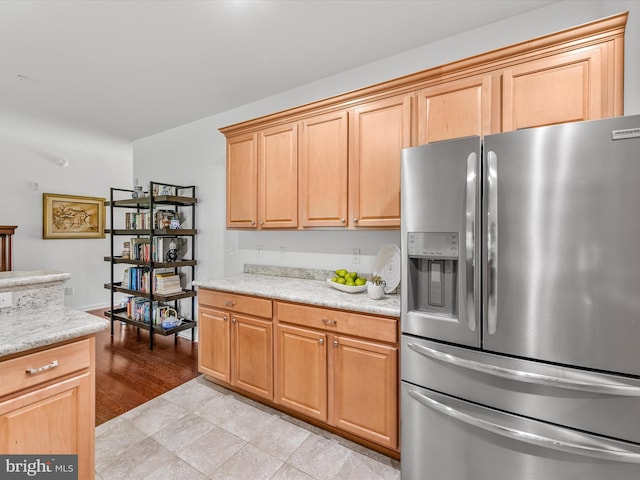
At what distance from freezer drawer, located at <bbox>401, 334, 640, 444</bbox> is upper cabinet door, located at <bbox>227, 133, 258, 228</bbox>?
1.94 m

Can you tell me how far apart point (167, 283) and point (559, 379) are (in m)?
3.73

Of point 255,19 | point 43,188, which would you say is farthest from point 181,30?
point 43,188

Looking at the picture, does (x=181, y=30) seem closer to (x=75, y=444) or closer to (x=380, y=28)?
(x=380, y=28)

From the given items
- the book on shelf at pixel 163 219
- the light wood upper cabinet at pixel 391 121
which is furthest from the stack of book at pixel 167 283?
the light wood upper cabinet at pixel 391 121

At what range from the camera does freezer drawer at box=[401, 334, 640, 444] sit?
1163 mm

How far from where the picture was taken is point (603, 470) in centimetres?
118

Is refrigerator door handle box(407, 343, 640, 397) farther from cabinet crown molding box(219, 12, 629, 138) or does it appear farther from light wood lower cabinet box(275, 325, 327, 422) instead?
cabinet crown molding box(219, 12, 629, 138)

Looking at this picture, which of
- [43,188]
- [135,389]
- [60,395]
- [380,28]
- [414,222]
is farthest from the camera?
[43,188]

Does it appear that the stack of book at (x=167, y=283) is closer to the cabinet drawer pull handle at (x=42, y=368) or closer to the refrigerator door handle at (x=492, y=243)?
the cabinet drawer pull handle at (x=42, y=368)

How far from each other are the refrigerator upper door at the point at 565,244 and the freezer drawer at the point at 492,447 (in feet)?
1.01

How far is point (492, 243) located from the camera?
138 centimetres

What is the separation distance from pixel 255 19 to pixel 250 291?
193 centimetres

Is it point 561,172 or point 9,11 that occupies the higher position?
point 9,11

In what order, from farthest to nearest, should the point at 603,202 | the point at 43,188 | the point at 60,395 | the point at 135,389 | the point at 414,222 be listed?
the point at 43,188 → the point at 135,389 → the point at 414,222 → the point at 60,395 → the point at 603,202
